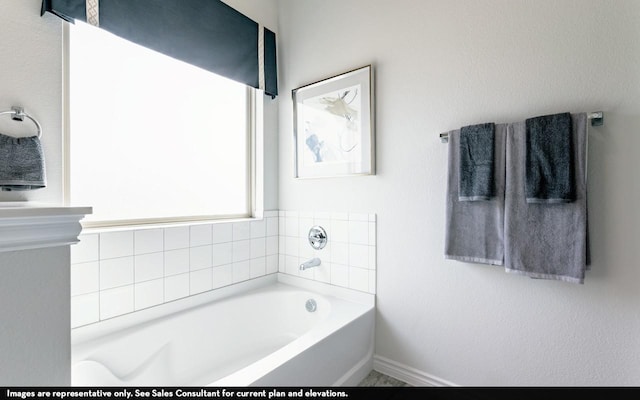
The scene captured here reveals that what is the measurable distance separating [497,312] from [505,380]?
1.10 ft

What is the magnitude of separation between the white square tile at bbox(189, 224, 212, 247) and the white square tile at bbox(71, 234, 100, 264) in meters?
0.49

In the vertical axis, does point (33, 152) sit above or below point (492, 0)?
below

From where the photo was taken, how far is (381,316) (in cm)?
187

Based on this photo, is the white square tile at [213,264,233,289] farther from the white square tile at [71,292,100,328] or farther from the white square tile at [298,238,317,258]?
the white square tile at [71,292,100,328]

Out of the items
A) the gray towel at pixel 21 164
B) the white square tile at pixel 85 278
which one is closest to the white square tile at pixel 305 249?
the white square tile at pixel 85 278

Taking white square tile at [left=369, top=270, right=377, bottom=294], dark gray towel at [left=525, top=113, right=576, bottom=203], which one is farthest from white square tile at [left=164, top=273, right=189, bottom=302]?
dark gray towel at [left=525, top=113, right=576, bottom=203]

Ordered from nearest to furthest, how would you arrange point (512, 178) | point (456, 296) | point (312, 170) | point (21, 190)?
point (21, 190), point (512, 178), point (456, 296), point (312, 170)

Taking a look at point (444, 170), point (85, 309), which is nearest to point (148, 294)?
point (85, 309)

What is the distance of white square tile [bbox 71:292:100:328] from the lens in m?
1.39

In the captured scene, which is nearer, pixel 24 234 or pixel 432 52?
pixel 24 234

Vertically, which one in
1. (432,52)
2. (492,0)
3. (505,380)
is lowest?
(505,380)

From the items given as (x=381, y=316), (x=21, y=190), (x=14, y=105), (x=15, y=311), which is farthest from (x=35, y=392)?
(x=381, y=316)

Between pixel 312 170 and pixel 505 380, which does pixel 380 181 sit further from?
pixel 505 380

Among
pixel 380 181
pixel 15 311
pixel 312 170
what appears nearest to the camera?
pixel 15 311
